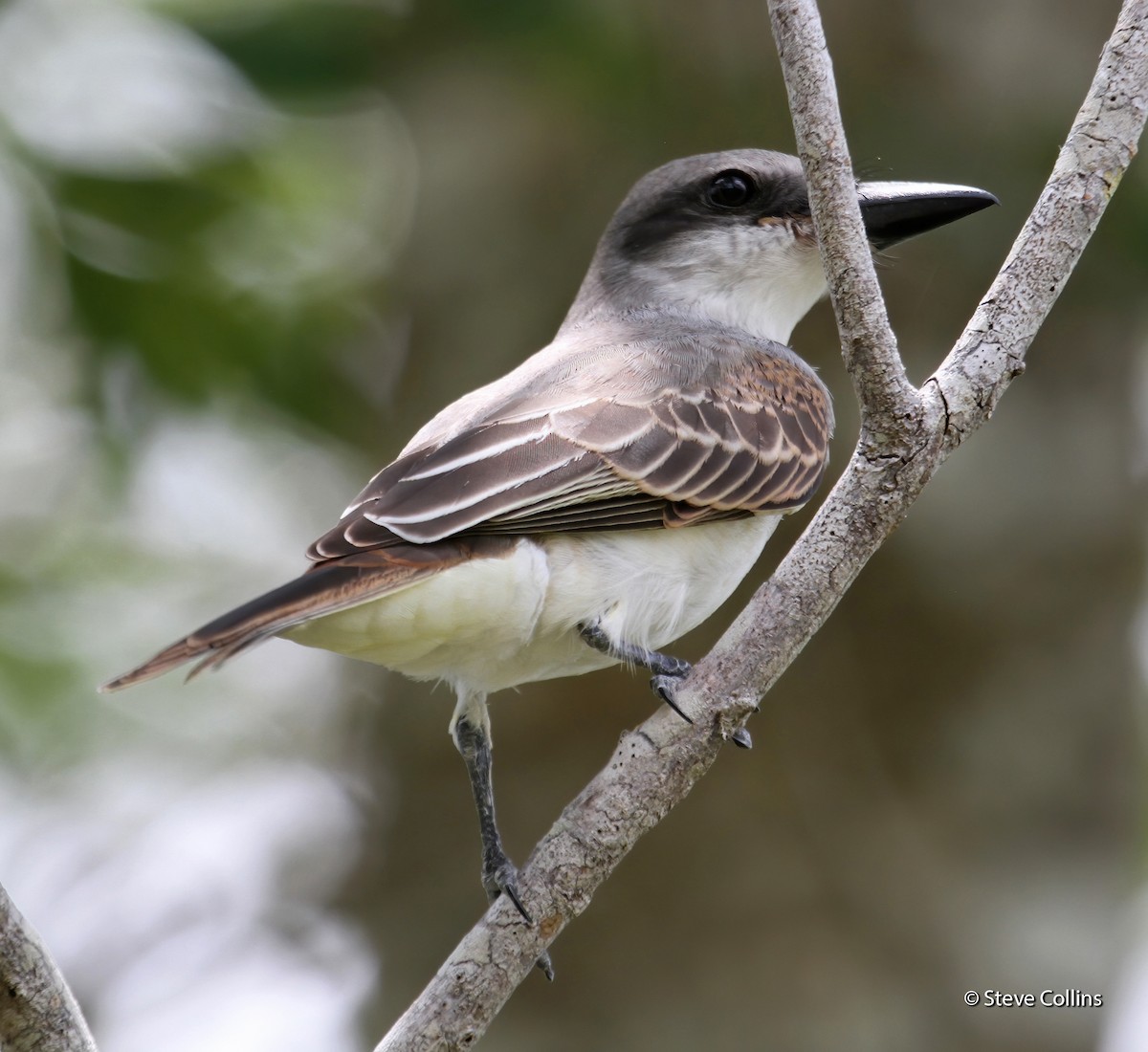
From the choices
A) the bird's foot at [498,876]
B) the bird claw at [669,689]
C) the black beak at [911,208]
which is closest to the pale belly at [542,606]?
the bird claw at [669,689]

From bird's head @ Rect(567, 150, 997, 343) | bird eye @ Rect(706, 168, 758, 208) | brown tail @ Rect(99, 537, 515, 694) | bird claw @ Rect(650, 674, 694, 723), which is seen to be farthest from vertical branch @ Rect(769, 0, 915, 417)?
bird eye @ Rect(706, 168, 758, 208)

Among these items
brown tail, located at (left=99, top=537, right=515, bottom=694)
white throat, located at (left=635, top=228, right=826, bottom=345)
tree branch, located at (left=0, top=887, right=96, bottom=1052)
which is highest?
white throat, located at (left=635, top=228, right=826, bottom=345)

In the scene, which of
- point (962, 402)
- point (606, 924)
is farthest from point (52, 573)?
point (962, 402)

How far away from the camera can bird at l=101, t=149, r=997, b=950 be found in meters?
3.49

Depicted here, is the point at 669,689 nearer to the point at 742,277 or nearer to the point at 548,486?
the point at 548,486

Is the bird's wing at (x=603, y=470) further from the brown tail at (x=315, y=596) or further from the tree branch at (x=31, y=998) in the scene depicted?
the tree branch at (x=31, y=998)

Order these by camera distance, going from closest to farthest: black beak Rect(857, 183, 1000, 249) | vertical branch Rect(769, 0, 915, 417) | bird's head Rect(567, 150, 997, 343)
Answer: vertical branch Rect(769, 0, 915, 417) < black beak Rect(857, 183, 1000, 249) < bird's head Rect(567, 150, 997, 343)

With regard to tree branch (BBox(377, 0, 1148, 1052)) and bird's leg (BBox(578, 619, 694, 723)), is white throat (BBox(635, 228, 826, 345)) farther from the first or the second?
tree branch (BBox(377, 0, 1148, 1052))

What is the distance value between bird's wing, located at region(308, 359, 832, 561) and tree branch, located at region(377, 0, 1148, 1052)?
2.42 feet

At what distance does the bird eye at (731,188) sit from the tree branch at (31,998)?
11.2 feet

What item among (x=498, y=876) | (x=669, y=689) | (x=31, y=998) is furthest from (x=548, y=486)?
(x=31, y=998)

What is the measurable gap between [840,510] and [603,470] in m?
0.90

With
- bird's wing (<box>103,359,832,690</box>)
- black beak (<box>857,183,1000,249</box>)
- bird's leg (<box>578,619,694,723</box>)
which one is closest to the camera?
bird's wing (<box>103,359,832,690</box>)

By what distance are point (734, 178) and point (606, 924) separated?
3394 millimetres
